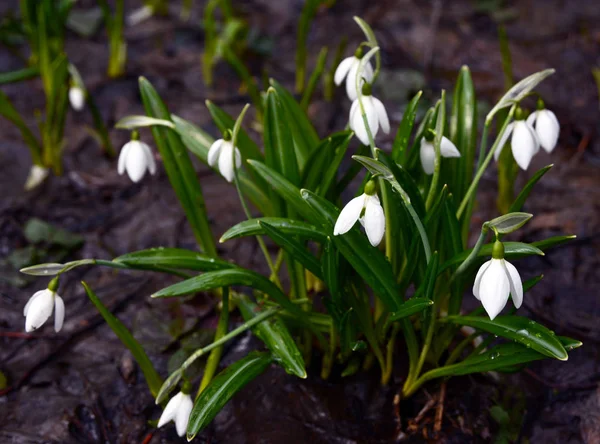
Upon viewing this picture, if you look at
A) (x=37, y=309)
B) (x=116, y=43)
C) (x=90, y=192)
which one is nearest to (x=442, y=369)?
(x=37, y=309)

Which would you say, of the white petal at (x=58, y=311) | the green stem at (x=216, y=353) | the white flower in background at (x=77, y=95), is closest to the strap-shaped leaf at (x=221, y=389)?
the green stem at (x=216, y=353)

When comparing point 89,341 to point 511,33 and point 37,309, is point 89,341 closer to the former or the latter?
point 37,309

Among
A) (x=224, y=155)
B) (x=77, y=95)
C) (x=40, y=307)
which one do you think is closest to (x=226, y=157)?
(x=224, y=155)

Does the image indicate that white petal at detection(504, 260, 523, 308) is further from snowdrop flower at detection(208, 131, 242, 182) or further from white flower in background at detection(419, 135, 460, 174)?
snowdrop flower at detection(208, 131, 242, 182)

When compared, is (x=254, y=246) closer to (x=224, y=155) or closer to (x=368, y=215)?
(x=224, y=155)

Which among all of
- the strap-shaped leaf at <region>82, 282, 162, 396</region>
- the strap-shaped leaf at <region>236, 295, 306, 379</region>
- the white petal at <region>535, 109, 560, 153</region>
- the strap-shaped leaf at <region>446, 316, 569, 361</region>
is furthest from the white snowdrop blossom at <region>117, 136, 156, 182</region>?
the white petal at <region>535, 109, 560, 153</region>

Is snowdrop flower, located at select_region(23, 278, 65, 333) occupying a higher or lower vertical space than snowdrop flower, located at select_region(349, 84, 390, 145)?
lower

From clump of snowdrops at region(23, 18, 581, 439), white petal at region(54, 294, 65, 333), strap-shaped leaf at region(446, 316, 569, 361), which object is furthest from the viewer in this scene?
white petal at region(54, 294, 65, 333)

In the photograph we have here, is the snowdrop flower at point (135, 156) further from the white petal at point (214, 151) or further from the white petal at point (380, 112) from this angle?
the white petal at point (380, 112)
